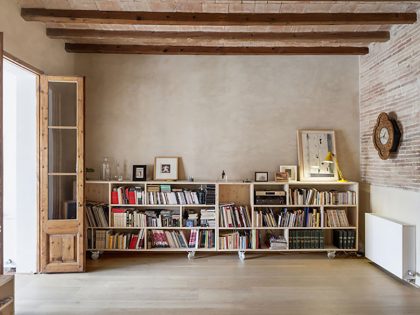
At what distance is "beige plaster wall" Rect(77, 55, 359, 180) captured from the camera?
5.49 metres

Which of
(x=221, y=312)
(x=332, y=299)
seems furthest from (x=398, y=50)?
(x=221, y=312)

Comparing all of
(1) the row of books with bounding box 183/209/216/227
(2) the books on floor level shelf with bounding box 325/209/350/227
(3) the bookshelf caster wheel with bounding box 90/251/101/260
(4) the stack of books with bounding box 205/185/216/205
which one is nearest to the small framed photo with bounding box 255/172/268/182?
(4) the stack of books with bounding box 205/185/216/205

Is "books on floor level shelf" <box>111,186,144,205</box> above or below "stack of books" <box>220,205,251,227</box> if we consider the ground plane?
above

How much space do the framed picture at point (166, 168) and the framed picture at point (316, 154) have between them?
199 cm

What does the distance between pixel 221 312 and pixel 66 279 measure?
2114 millimetres

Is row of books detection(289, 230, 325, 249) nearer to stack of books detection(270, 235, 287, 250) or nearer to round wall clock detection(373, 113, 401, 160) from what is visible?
stack of books detection(270, 235, 287, 250)

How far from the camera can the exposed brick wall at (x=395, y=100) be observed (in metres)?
4.14

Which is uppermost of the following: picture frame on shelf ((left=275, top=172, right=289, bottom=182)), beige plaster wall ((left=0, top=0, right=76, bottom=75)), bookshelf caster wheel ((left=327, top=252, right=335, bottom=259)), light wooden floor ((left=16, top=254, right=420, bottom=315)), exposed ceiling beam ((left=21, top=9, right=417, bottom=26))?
exposed ceiling beam ((left=21, top=9, right=417, bottom=26))

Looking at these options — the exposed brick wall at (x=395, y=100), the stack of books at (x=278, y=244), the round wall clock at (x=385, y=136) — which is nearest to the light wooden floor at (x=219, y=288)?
the stack of books at (x=278, y=244)

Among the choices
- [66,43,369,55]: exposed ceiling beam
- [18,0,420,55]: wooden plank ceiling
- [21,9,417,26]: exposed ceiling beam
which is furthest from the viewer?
[66,43,369,55]: exposed ceiling beam

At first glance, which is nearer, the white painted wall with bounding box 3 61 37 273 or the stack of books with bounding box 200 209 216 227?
the white painted wall with bounding box 3 61 37 273

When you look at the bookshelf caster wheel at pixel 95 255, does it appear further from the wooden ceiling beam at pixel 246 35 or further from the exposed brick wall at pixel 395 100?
the exposed brick wall at pixel 395 100

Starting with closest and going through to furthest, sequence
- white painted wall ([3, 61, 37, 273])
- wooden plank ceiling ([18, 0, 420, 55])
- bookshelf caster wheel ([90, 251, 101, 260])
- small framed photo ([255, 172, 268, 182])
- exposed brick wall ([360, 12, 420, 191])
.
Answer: wooden plank ceiling ([18, 0, 420, 55])
exposed brick wall ([360, 12, 420, 191])
white painted wall ([3, 61, 37, 273])
bookshelf caster wheel ([90, 251, 101, 260])
small framed photo ([255, 172, 268, 182])

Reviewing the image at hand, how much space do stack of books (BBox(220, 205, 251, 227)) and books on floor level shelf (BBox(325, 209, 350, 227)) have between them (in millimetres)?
1220
